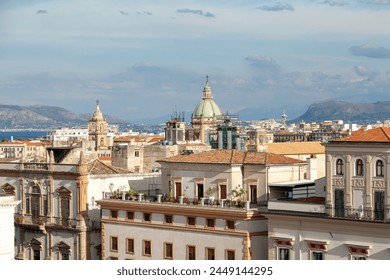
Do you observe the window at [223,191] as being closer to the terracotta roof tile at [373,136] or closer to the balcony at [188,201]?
the balcony at [188,201]

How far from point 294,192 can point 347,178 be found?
2.87 meters

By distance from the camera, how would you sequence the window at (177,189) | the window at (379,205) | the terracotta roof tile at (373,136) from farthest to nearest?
the window at (177,189) → the terracotta roof tile at (373,136) → the window at (379,205)

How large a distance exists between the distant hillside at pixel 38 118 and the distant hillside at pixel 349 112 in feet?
74.2

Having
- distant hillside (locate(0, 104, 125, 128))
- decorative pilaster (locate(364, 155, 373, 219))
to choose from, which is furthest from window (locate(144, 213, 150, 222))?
distant hillside (locate(0, 104, 125, 128))

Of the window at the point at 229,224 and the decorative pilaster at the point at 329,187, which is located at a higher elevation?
the decorative pilaster at the point at 329,187

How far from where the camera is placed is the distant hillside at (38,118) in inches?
3769

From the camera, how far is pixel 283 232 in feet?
68.2

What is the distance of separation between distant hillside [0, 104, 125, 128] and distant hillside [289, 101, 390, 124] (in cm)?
2260

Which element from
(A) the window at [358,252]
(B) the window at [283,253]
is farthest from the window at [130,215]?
(A) the window at [358,252]

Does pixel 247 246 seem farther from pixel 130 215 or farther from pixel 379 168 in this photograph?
pixel 130 215

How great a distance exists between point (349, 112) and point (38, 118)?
1371 inches

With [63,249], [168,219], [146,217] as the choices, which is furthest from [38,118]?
[168,219]

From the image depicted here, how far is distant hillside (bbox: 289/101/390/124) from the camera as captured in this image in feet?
347
